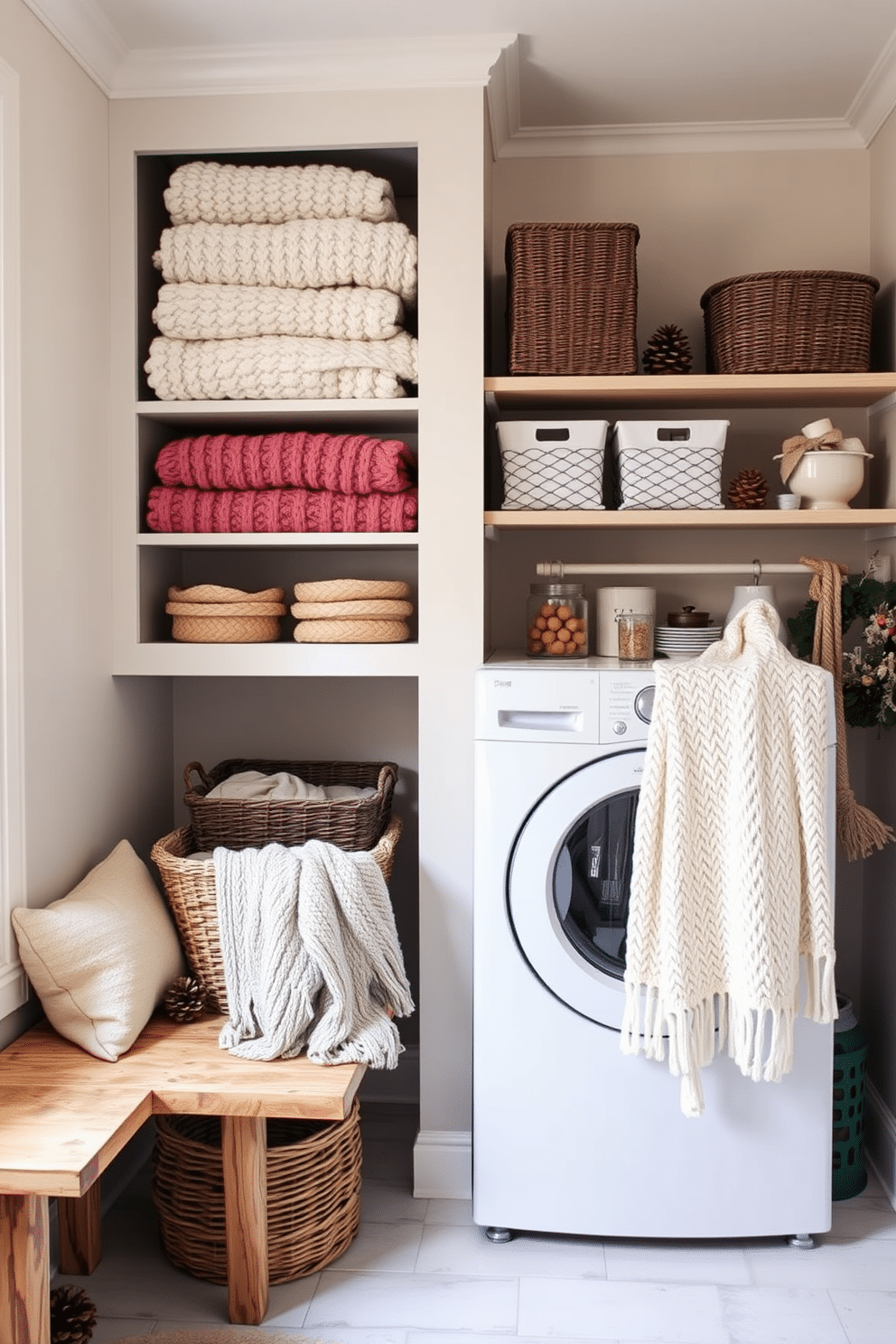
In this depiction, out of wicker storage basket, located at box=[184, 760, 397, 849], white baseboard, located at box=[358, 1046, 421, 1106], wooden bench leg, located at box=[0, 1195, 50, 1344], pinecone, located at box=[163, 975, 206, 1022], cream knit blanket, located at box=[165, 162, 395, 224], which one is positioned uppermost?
cream knit blanket, located at box=[165, 162, 395, 224]

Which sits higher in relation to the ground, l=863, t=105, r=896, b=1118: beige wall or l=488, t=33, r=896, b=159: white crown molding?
l=488, t=33, r=896, b=159: white crown molding

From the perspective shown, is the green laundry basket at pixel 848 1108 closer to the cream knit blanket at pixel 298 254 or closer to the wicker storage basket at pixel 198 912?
the wicker storage basket at pixel 198 912

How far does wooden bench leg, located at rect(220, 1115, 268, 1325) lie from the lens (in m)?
1.95

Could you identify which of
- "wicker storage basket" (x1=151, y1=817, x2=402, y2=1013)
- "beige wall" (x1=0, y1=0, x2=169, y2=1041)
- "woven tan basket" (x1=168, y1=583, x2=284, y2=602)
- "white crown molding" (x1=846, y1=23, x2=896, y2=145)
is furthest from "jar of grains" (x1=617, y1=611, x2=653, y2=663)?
"white crown molding" (x1=846, y1=23, x2=896, y2=145)

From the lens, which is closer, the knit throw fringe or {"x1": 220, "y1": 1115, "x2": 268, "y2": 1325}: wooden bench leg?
{"x1": 220, "y1": 1115, "x2": 268, "y2": 1325}: wooden bench leg

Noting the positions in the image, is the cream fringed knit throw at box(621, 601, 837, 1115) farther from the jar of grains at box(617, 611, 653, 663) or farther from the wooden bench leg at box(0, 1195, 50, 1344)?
the wooden bench leg at box(0, 1195, 50, 1344)

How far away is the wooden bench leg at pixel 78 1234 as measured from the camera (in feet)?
6.88

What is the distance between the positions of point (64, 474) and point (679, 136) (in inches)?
65.9

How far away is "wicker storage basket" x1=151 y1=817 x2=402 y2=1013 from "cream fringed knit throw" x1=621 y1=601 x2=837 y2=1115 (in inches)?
22.7

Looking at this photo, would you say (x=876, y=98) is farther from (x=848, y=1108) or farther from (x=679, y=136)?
(x=848, y=1108)

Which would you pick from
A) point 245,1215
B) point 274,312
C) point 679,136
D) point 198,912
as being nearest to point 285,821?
point 198,912

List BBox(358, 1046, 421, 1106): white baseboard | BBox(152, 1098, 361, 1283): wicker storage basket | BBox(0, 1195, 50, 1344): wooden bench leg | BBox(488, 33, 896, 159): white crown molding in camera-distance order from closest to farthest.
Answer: BBox(0, 1195, 50, 1344): wooden bench leg < BBox(152, 1098, 361, 1283): wicker storage basket < BBox(488, 33, 896, 159): white crown molding < BBox(358, 1046, 421, 1106): white baseboard

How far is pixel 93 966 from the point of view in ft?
6.57

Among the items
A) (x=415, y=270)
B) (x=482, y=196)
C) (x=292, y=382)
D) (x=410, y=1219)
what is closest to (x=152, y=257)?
(x=292, y=382)
